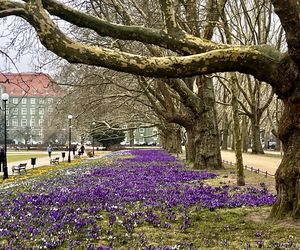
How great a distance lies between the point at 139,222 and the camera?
8234 mm

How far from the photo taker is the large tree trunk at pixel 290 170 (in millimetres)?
8055

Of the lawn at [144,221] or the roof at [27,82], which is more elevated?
the roof at [27,82]

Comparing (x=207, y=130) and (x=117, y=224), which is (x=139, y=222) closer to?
(x=117, y=224)

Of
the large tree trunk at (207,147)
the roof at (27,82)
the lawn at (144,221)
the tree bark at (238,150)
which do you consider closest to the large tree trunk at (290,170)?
the lawn at (144,221)

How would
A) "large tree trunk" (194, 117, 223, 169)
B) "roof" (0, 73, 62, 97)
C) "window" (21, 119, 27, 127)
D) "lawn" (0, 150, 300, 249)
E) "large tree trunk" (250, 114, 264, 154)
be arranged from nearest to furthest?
"lawn" (0, 150, 300, 249)
"roof" (0, 73, 62, 97)
"large tree trunk" (194, 117, 223, 169)
"large tree trunk" (250, 114, 264, 154)
"window" (21, 119, 27, 127)

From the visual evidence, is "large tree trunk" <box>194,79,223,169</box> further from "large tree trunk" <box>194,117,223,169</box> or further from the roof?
the roof

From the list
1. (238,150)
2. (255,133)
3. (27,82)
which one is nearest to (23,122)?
(255,133)

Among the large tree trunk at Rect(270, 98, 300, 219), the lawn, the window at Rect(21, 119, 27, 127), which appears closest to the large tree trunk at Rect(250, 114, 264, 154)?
the lawn

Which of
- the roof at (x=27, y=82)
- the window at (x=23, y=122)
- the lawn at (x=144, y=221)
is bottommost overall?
the lawn at (x=144, y=221)

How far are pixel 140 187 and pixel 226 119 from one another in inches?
1683

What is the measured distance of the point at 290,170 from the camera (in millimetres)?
8141

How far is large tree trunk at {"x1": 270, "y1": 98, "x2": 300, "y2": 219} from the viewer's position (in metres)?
8.05

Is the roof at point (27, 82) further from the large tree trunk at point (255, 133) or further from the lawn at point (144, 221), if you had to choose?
the large tree trunk at point (255, 133)

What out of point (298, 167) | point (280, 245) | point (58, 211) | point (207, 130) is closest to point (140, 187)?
point (58, 211)
